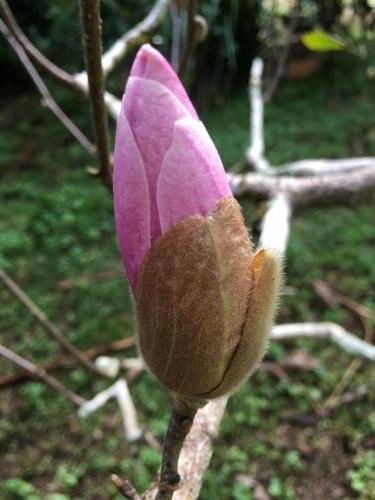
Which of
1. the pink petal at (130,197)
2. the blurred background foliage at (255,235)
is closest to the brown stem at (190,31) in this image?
the blurred background foliage at (255,235)

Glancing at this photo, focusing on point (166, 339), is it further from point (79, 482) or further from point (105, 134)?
point (79, 482)

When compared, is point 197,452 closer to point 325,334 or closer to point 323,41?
point 323,41

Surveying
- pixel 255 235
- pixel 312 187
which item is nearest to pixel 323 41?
pixel 312 187

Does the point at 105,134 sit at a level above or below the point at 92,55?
below

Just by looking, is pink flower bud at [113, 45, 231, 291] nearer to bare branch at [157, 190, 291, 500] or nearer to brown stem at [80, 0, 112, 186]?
brown stem at [80, 0, 112, 186]

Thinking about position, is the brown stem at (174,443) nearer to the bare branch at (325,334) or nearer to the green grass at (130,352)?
the green grass at (130,352)

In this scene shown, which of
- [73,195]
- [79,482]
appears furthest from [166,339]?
[73,195]

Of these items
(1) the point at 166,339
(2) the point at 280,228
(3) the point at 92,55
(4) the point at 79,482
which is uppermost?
(3) the point at 92,55
